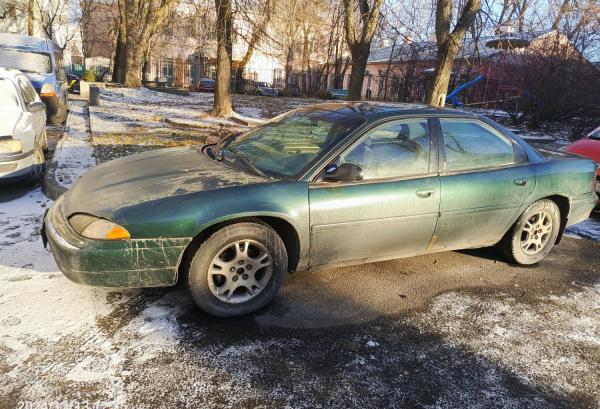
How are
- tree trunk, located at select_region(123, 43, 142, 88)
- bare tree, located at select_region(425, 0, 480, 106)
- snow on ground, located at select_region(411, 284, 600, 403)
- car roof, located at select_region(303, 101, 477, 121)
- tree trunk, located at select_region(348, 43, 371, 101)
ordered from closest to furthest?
1. snow on ground, located at select_region(411, 284, 600, 403)
2. car roof, located at select_region(303, 101, 477, 121)
3. bare tree, located at select_region(425, 0, 480, 106)
4. tree trunk, located at select_region(348, 43, 371, 101)
5. tree trunk, located at select_region(123, 43, 142, 88)

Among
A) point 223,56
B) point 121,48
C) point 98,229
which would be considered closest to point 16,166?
point 98,229

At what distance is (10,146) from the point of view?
18.2 feet

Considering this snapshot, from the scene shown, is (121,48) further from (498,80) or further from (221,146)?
(221,146)

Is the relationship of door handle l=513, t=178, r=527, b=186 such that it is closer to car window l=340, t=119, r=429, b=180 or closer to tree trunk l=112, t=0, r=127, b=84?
car window l=340, t=119, r=429, b=180

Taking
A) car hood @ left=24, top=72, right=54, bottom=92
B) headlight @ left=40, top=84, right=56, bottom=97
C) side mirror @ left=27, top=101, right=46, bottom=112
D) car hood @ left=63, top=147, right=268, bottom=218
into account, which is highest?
car hood @ left=24, top=72, right=54, bottom=92

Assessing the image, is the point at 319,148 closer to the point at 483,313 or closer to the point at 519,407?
the point at 483,313

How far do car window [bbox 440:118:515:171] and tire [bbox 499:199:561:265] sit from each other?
23.3 inches

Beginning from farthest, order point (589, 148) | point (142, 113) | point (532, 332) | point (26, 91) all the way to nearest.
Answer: point (142, 113) < point (26, 91) < point (589, 148) < point (532, 332)

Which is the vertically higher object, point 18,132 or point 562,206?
point 18,132

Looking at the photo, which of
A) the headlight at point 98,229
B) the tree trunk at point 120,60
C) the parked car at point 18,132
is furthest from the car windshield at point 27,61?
the tree trunk at point 120,60

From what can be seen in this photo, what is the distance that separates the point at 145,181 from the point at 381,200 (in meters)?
1.77

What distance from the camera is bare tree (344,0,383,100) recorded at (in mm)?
13188

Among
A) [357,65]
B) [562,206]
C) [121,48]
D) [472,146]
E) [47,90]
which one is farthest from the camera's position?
[121,48]

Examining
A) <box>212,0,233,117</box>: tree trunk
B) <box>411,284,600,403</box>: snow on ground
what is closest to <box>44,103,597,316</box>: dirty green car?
<box>411,284,600,403</box>: snow on ground
